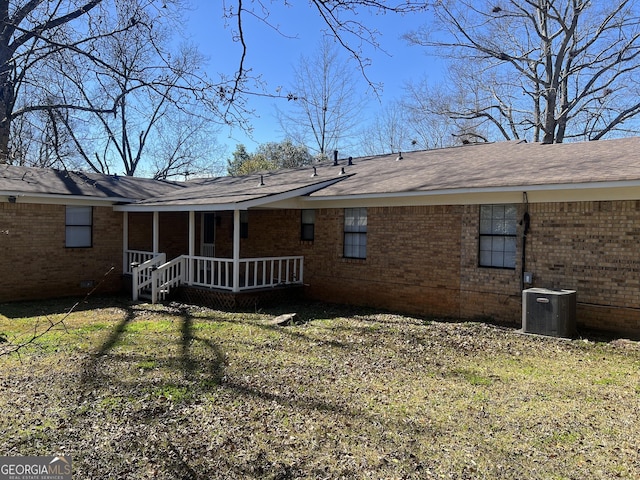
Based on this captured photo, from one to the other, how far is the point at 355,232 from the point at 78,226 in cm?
790

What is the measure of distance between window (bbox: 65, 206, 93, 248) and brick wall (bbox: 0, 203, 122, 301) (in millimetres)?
148

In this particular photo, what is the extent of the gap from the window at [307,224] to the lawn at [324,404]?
463 cm

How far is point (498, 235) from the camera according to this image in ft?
32.4

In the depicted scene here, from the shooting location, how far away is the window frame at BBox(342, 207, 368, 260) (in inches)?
478

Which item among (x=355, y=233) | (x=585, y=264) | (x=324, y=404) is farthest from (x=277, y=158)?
(x=324, y=404)

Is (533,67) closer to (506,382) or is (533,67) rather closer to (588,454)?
(506,382)

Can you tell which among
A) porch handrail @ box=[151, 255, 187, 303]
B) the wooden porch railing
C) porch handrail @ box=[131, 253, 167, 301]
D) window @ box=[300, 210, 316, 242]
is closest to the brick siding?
window @ box=[300, 210, 316, 242]

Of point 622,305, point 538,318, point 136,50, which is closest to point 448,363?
point 538,318

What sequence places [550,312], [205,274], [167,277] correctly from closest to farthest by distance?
[550,312] → [205,274] → [167,277]

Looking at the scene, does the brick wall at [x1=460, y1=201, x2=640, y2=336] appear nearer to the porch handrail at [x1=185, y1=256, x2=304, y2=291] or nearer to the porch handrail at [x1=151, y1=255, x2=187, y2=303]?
the porch handrail at [x1=185, y1=256, x2=304, y2=291]

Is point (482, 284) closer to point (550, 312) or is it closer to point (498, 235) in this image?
point (498, 235)

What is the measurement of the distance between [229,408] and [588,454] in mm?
3339

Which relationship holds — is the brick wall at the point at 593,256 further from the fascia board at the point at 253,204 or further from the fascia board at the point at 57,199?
the fascia board at the point at 57,199

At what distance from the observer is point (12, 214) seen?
12.7 metres
